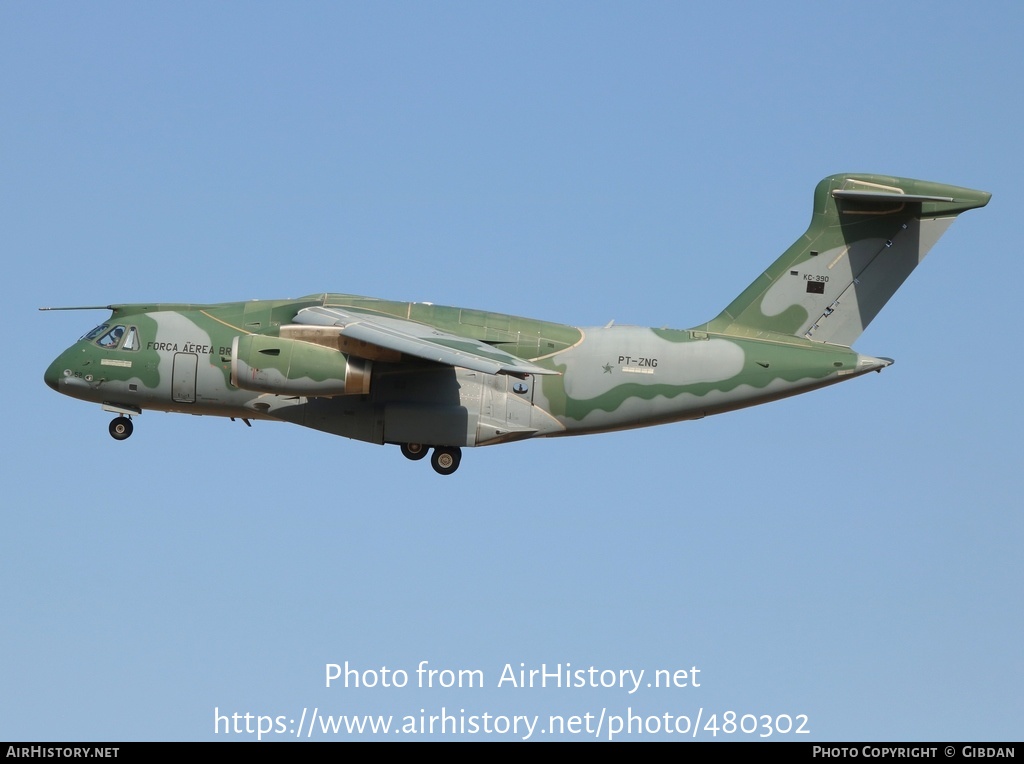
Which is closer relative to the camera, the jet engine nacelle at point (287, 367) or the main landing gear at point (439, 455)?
the jet engine nacelle at point (287, 367)

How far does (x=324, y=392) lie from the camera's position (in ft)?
65.5

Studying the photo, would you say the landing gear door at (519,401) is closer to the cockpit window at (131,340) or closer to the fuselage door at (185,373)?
the fuselage door at (185,373)

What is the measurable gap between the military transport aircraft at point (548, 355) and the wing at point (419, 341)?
0.22ft

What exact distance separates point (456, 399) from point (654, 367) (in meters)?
2.44

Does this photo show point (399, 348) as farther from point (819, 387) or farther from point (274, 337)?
point (819, 387)

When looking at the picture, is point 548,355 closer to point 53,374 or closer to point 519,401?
point 519,401

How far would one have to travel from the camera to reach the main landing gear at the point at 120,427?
71.3ft

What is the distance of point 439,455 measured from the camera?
833 inches

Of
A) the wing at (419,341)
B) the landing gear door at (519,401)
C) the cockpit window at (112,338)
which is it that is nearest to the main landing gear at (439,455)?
the landing gear door at (519,401)

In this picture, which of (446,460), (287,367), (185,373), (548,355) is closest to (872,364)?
(548,355)

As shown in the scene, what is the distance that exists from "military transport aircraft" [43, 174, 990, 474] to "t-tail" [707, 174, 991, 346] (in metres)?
0.02

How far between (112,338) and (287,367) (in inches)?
112

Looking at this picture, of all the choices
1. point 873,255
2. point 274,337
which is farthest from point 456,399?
point 873,255

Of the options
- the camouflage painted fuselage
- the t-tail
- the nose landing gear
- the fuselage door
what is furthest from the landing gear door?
the fuselage door
